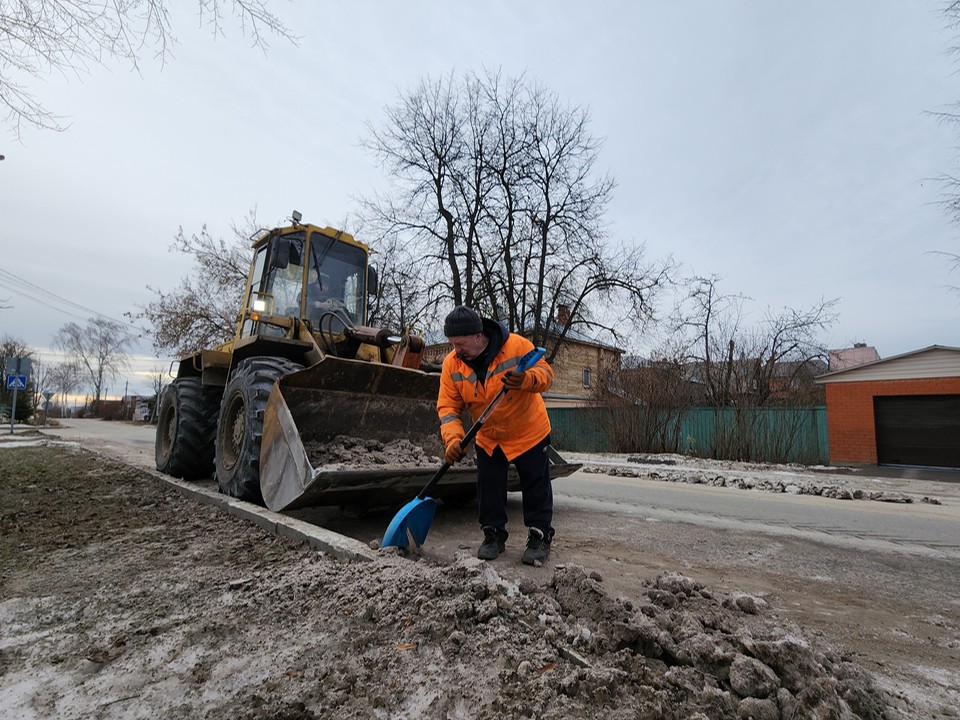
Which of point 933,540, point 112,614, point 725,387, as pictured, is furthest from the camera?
point 725,387

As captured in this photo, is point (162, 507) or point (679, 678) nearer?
point (679, 678)

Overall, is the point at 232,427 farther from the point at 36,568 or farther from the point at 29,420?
the point at 29,420

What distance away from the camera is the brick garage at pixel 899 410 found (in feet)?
50.0

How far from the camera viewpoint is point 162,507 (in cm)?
497

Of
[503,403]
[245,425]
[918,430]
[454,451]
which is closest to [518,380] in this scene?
[503,403]

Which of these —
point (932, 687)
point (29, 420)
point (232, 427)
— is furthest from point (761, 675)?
point (29, 420)

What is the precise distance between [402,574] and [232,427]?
3321 mm

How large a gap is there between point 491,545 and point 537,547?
278 millimetres

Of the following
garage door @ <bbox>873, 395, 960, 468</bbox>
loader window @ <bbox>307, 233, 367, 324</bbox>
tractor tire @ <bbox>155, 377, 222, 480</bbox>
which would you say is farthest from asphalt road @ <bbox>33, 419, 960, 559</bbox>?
garage door @ <bbox>873, 395, 960, 468</bbox>

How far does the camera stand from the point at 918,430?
1570 centimetres

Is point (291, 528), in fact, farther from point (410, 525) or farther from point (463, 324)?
point (463, 324)

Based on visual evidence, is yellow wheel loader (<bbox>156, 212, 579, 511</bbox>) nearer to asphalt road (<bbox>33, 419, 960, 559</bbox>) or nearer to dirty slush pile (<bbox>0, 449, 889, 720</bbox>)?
asphalt road (<bbox>33, 419, 960, 559</bbox>)

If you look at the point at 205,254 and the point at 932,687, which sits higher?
the point at 205,254

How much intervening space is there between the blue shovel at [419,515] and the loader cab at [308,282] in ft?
9.91
